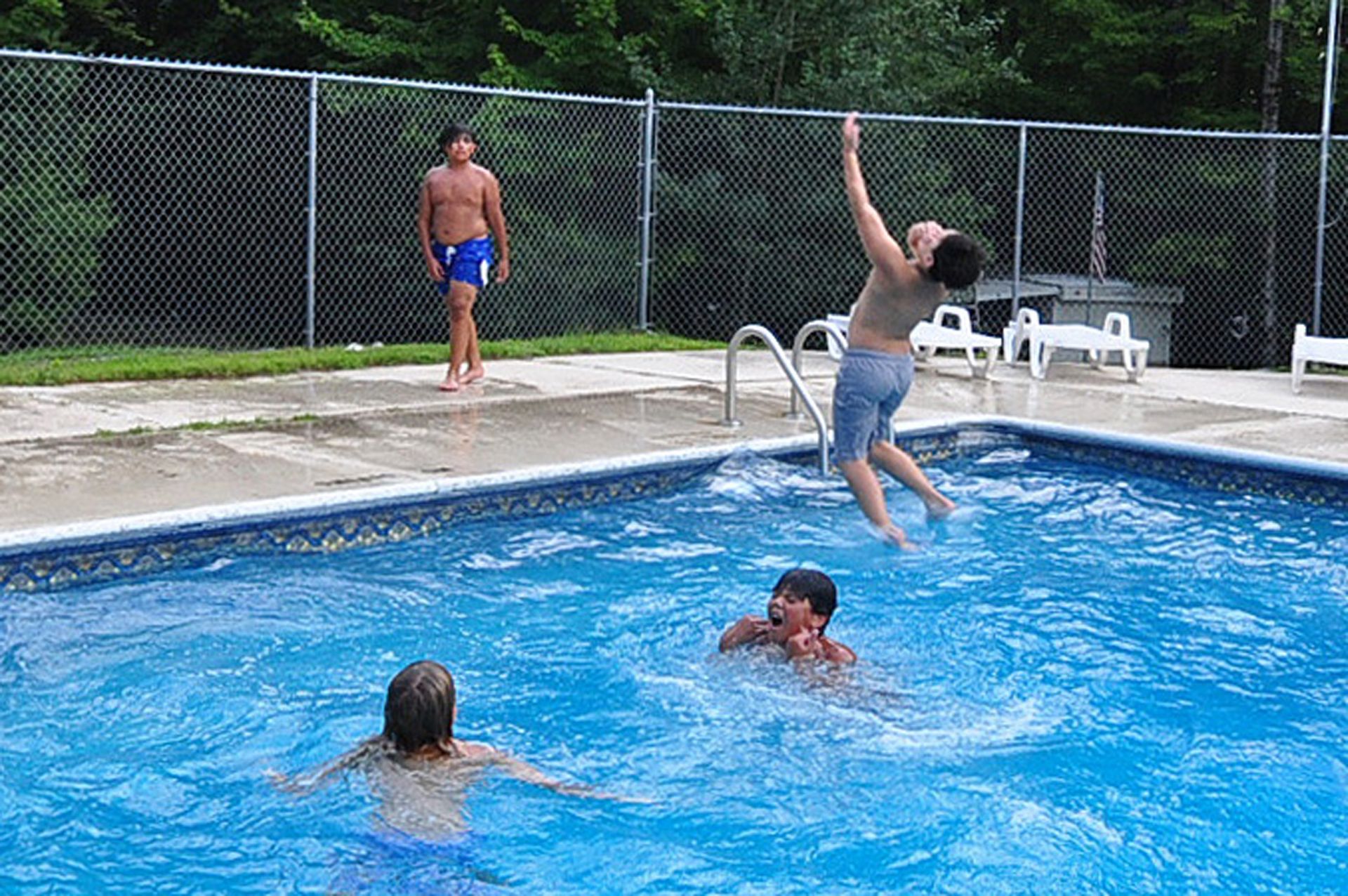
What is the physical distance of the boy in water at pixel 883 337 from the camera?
6688 millimetres

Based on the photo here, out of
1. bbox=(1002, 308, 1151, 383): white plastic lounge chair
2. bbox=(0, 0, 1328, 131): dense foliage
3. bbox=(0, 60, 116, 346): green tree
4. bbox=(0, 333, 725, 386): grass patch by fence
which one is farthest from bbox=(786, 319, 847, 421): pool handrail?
bbox=(0, 0, 1328, 131): dense foliage

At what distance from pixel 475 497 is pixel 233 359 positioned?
3971mm

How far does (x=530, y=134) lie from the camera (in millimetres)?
14070

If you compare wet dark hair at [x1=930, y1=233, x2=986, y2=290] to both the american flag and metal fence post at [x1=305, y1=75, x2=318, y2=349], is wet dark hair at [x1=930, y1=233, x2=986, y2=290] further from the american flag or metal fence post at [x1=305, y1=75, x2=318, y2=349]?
the american flag

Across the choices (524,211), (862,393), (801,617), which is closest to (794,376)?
(862,393)

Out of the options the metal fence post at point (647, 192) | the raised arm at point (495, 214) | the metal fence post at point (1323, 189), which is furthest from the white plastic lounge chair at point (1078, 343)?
the raised arm at point (495, 214)

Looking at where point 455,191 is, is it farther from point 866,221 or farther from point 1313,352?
point 1313,352

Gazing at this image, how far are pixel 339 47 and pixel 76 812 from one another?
14540 mm

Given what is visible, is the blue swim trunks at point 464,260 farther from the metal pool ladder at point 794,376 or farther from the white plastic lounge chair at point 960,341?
the white plastic lounge chair at point 960,341

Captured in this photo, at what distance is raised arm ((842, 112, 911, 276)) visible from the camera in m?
6.39

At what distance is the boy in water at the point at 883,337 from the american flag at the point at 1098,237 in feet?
26.2

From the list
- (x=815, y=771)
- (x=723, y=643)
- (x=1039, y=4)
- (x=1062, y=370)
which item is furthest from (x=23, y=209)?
(x=1039, y=4)

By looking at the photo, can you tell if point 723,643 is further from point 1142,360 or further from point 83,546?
point 1142,360

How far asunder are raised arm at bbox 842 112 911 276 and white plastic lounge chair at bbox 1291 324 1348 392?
20.0 ft
